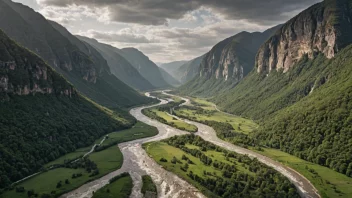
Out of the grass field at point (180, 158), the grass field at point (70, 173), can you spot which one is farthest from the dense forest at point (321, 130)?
the grass field at point (70, 173)

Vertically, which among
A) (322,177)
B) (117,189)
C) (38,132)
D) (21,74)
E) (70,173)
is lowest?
(70,173)

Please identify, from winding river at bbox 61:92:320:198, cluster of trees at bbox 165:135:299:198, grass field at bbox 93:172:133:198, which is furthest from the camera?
winding river at bbox 61:92:320:198

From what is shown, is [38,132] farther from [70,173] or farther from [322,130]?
[322,130]

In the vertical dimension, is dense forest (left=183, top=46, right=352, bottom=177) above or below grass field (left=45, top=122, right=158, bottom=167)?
above

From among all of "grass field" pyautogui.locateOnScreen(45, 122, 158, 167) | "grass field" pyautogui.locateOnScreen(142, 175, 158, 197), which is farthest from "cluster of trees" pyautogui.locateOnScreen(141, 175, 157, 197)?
"grass field" pyautogui.locateOnScreen(45, 122, 158, 167)

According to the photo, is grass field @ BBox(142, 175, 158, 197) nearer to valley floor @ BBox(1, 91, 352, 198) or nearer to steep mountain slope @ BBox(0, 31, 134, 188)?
valley floor @ BBox(1, 91, 352, 198)

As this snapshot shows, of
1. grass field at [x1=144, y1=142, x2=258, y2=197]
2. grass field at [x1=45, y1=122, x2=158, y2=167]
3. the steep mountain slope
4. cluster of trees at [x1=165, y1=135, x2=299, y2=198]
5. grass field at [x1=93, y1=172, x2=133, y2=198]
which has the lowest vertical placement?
grass field at [x1=45, y1=122, x2=158, y2=167]

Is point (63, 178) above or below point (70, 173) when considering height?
above

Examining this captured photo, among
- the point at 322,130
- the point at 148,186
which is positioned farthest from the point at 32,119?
the point at 322,130

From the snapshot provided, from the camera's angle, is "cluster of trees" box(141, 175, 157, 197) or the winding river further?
"cluster of trees" box(141, 175, 157, 197)
